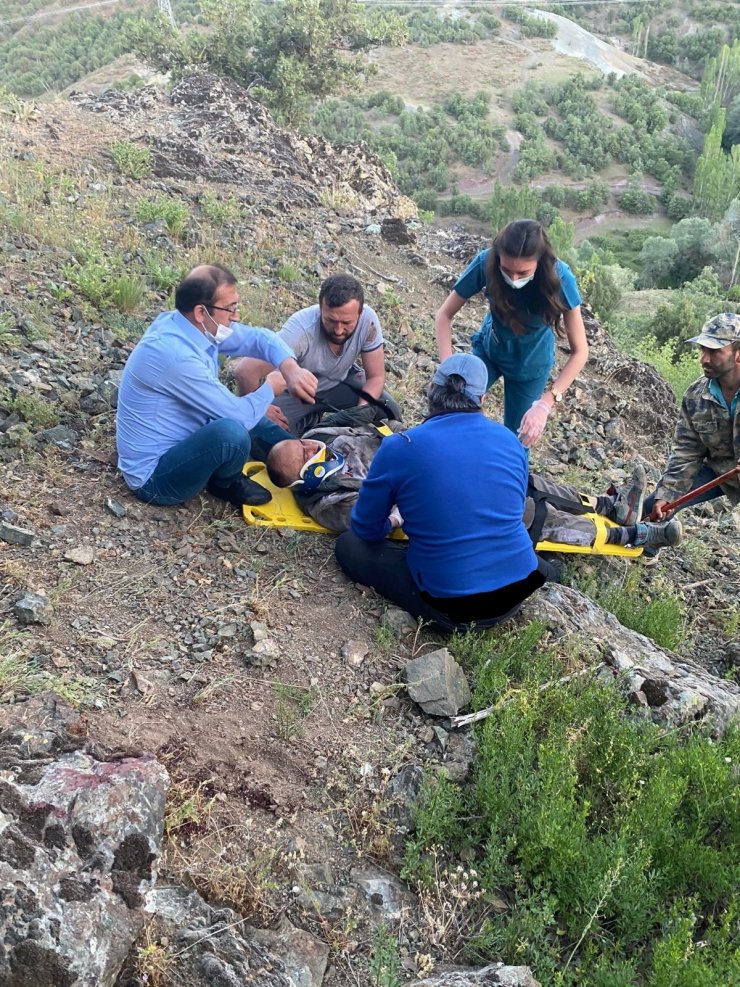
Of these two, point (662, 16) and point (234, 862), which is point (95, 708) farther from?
point (662, 16)

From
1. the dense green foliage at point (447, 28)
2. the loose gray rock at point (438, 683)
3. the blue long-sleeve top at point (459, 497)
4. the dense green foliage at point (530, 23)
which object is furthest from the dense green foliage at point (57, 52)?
the loose gray rock at point (438, 683)

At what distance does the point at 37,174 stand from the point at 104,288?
2933 millimetres

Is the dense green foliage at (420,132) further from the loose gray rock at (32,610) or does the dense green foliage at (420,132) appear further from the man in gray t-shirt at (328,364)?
the loose gray rock at (32,610)

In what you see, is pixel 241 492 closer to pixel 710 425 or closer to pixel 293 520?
pixel 293 520

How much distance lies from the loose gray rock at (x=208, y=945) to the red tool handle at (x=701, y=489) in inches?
136

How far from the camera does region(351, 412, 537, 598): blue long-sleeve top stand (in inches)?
124

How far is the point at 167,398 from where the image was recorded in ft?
12.3

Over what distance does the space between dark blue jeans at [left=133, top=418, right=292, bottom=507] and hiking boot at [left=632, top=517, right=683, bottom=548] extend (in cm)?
237

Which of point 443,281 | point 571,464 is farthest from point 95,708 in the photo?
point 443,281

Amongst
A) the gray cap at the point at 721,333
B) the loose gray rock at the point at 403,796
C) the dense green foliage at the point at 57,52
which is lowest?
the dense green foliage at the point at 57,52

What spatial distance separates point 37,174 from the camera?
7574 mm

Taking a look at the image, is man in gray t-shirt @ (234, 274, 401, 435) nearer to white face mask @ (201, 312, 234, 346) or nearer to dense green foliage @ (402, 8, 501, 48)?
white face mask @ (201, 312, 234, 346)

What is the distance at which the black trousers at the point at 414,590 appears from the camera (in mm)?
3307

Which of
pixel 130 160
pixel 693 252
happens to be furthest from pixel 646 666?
pixel 693 252
